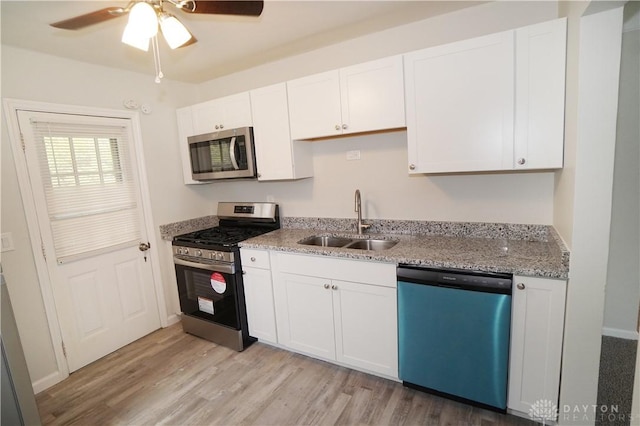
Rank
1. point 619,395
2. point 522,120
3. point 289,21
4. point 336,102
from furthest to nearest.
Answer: point 336,102, point 289,21, point 619,395, point 522,120

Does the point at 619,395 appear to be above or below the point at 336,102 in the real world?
below

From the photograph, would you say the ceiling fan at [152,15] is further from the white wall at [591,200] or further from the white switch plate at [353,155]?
the white wall at [591,200]

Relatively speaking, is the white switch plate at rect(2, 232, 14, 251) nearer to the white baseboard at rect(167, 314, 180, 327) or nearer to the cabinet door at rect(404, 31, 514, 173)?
the white baseboard at rect(167, 314, 180, 327)

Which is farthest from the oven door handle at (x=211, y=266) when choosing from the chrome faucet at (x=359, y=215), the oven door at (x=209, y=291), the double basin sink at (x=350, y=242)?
the chrome faucet at (x=359, y=215)

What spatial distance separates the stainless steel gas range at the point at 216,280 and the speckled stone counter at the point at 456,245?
0.23 metres

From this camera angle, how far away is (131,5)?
4.58 feet

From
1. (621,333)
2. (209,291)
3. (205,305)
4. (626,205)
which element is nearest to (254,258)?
(209,291)

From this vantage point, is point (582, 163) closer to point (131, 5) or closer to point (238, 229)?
point (131, 5)

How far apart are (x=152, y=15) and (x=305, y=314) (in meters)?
2.03

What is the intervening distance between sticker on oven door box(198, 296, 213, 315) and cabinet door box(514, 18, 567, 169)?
257 centimetres

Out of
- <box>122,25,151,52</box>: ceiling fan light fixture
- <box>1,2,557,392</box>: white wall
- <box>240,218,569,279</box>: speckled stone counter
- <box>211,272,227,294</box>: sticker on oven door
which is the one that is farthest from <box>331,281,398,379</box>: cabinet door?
<box>122,25,151,52</box>: ceiling fan light fixture

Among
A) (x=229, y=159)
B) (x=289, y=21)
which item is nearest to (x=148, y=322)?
(x=229, y=159)

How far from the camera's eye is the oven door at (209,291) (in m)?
2.59

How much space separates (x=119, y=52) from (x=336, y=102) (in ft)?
5.67
